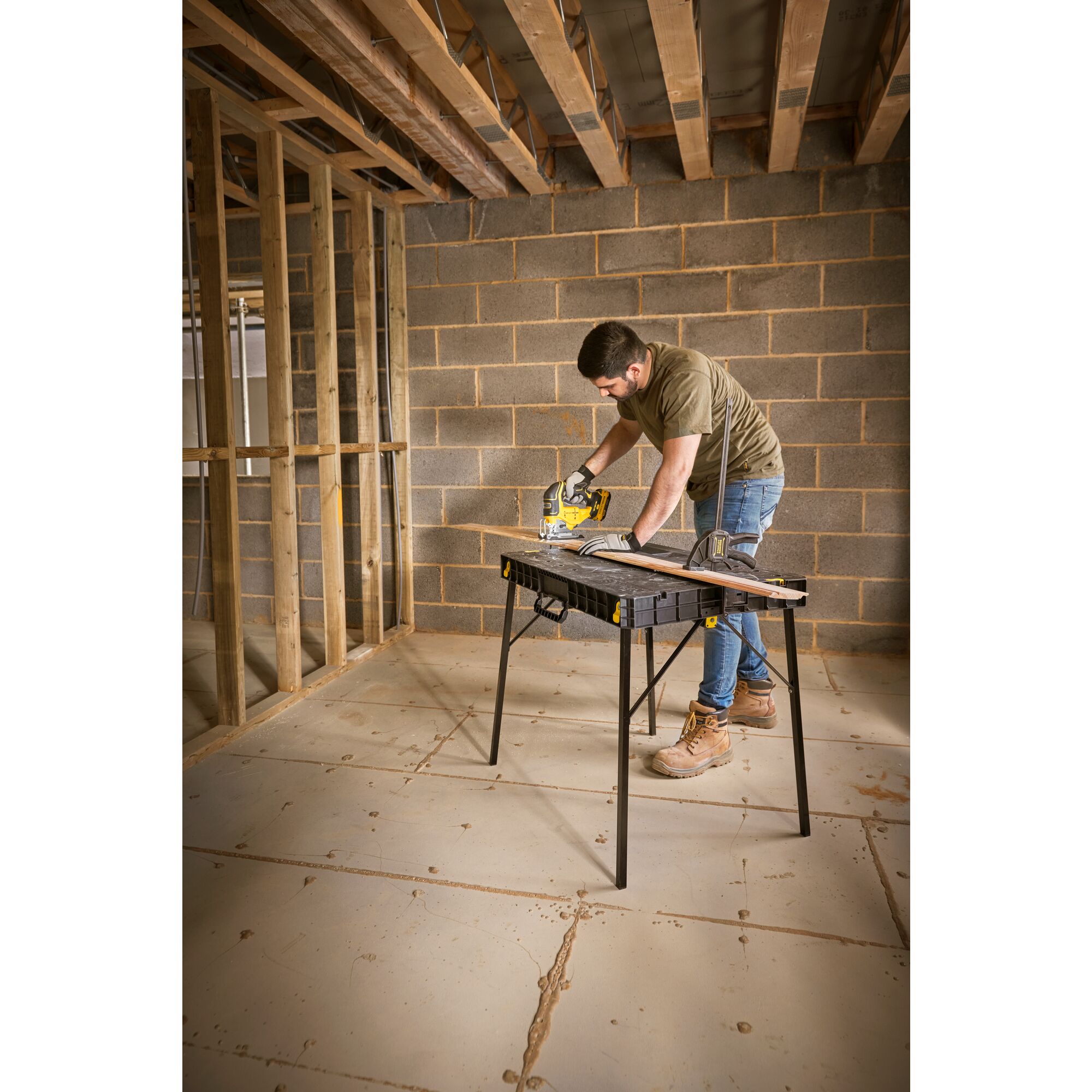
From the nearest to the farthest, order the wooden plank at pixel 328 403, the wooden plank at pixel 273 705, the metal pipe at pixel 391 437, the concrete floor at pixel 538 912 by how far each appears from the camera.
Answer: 1. the concrete floor at pixel 538 912
2. the wooden plank at pixel 273 705
3. the wooden plank at pixel 328 403
4. the metal pipe at pixel 391 437

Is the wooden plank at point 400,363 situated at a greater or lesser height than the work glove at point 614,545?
greater

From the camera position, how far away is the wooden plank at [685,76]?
2.28 m

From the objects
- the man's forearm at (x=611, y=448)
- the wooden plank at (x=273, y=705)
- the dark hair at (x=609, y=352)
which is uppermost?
the dark hair at (x=609, y=352)

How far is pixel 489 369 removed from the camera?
3.96m

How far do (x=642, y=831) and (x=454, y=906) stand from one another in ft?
1.94

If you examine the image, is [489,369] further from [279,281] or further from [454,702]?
[454,702]

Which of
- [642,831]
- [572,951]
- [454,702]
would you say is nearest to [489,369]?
[454,702]

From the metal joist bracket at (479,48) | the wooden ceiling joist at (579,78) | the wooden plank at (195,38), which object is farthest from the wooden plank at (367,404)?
the wooden plank at (195,38)

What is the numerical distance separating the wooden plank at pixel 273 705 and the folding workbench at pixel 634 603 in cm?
126

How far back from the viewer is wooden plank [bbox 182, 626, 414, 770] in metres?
2.59

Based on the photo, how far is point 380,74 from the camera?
2.58 m

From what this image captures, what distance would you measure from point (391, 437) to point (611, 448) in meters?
1.63

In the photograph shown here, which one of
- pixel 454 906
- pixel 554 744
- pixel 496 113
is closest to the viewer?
pixel 454 906

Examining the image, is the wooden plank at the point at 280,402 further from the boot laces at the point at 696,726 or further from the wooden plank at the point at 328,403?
the boot laces at the point at 696,726
